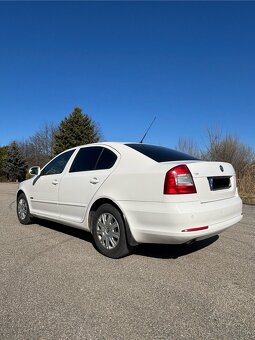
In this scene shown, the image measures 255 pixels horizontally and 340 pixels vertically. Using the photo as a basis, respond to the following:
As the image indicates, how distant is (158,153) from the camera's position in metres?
4.91

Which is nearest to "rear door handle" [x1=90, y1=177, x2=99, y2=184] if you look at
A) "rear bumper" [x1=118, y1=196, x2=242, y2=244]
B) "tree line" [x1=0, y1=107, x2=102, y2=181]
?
"rear bumper" [x1=118, y1=196, x2=242, y2=244]

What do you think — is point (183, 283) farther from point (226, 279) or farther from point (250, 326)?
point (250, 326)

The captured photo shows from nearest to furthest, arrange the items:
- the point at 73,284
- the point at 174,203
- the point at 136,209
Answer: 1. the point at 73,284
2. the point at 174,203
3. the point at 136,209

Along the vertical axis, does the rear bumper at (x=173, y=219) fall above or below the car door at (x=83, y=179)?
below

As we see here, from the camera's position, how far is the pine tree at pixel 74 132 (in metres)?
36.2

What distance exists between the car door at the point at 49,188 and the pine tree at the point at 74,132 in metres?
29.5

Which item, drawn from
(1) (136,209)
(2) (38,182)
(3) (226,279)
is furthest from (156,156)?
(2) (38,182)

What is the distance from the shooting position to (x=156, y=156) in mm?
4711

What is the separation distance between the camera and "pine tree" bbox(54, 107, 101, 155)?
3619 centimetres

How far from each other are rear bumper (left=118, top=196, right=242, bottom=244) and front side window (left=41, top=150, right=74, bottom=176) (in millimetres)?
1938

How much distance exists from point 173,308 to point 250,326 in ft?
2.23

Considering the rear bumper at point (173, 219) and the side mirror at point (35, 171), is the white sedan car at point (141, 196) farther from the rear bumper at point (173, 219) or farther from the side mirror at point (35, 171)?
the side mirror at point (35, 171)

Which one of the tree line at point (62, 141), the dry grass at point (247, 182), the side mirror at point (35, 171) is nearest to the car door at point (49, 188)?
the side mirror at point (35, 171)

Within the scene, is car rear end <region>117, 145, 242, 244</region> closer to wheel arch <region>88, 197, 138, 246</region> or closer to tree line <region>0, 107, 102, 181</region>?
wheel arch <region>88, 197, 138, 246</region>
